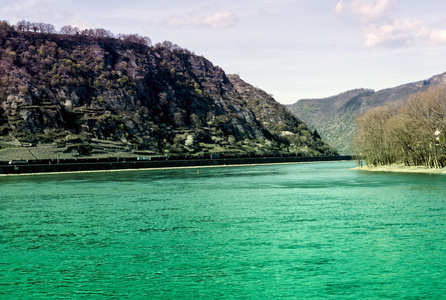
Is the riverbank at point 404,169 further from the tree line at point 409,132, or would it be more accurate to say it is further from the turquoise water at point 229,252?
the turquoise water at point 229,252

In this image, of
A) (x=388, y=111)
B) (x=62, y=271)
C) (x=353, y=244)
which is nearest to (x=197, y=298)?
(x=62, y=271)

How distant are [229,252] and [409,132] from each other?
86915mm

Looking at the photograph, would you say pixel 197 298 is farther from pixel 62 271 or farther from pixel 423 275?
pixel 423 275

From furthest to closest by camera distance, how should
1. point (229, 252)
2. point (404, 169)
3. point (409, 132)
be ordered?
1. point (404, 169)
2. point (409, 132)
3. point (229, 252)

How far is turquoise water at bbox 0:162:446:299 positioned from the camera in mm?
23203

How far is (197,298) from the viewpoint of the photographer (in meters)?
21.8

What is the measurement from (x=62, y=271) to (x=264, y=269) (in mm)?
10930

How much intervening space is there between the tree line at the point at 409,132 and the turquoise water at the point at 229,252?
51488mm

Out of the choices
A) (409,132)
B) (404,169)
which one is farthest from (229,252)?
(404,169)

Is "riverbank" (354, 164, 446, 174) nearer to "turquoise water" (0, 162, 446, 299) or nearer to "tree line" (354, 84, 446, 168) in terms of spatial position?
"tree line" (354, 84, 446, 168)

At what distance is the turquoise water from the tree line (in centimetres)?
5149

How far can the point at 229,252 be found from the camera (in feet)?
102

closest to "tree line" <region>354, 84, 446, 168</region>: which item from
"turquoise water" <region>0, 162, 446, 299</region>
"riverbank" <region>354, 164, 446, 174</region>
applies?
"riverbank" <region>354, 164, 446, 174</region>

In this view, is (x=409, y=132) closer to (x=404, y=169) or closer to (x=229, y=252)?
(x=404, y=169)
